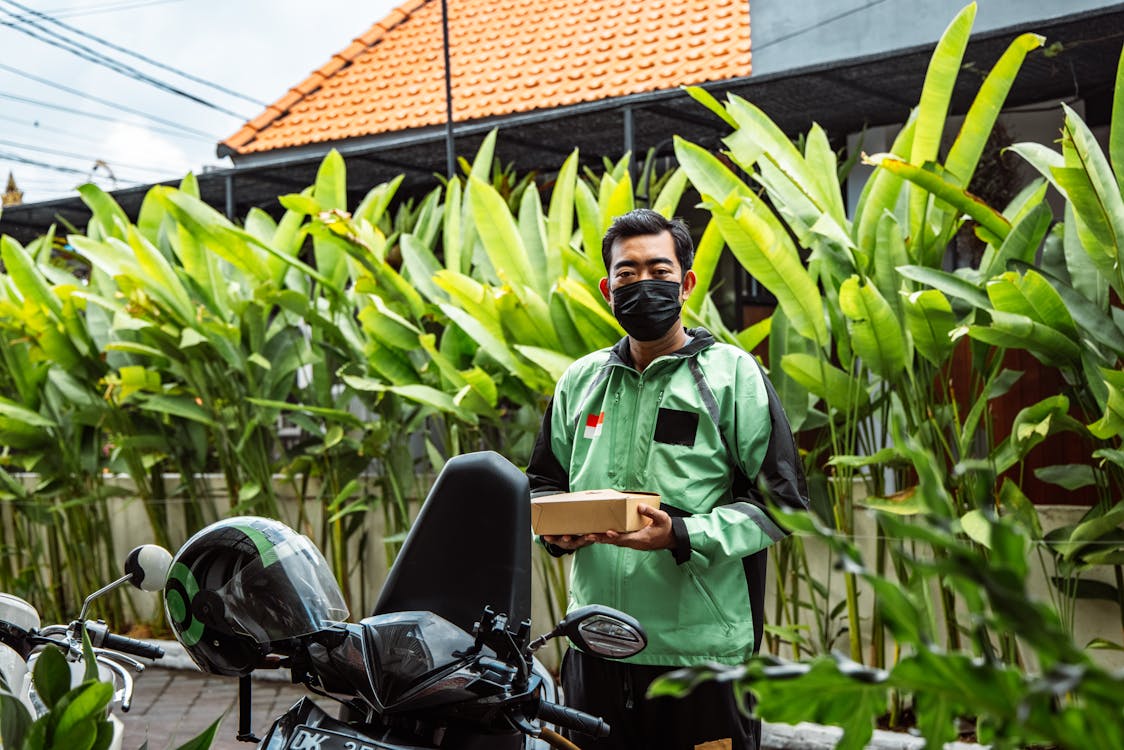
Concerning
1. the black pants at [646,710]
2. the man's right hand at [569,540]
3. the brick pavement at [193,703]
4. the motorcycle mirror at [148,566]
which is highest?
the motorcycle mirror at [148,566]

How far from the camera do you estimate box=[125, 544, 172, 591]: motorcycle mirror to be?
82.2 inches

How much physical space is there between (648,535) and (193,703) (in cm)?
429

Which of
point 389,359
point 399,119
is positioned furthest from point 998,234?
point 399,119

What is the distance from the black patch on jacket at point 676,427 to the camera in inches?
→ 109

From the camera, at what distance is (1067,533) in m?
4.34

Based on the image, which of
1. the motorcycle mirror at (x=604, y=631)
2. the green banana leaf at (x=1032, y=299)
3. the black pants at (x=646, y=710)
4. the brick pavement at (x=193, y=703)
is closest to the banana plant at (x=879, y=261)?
the green banana leaf at (x=1032, y=299)

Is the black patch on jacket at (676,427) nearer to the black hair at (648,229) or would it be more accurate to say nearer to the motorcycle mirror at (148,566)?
the black hair at (648,229)

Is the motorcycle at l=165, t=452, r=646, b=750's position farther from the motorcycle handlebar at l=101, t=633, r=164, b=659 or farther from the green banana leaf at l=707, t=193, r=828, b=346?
the green banana leaf at l=707, t=193, r=828, b=346

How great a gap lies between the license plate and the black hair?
4.77ft

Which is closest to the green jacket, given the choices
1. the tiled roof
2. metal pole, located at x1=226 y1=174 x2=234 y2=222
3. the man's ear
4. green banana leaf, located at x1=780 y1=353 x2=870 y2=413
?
the man's ear

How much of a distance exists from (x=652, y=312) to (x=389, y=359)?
2.97 m

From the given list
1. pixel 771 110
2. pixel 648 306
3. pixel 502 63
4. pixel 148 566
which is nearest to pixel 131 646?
pixel 148 566

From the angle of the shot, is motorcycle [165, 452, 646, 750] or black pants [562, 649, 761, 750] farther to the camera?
black pants [562, 649, 761, 750]

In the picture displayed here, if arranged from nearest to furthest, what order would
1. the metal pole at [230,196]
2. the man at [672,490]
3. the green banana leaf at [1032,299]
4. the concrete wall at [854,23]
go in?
1. the man at [672,490]
2. the green banana leaf at [1032,299]
3. the concrete wall at [854,23]
4. the metal pole at [230,196]
